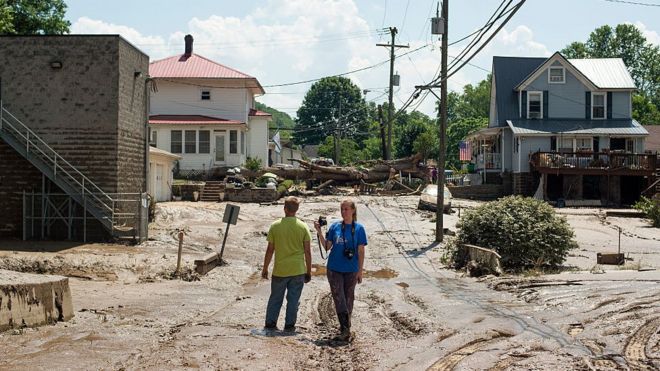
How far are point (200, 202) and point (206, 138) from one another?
924cm

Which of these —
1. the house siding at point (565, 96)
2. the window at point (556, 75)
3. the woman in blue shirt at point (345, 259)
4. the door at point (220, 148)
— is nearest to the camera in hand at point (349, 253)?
the woman in blue shirt at point (345, 259)

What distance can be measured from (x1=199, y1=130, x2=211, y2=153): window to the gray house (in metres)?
17.3

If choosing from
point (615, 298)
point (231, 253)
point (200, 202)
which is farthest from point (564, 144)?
point (615, 298)

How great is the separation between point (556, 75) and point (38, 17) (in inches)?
1210

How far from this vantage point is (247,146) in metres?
49.4

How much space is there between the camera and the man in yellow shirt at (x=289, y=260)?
9750 mm

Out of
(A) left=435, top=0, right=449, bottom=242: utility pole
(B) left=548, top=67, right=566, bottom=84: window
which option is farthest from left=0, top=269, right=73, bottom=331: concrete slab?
(B) left=548, top=67, right=566, bottom=84: window

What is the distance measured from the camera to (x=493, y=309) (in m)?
11.6

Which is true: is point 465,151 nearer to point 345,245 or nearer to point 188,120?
point 188,120

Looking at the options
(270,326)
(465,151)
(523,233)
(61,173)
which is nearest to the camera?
(270,326)

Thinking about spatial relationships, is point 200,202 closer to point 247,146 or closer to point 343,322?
point 247,146

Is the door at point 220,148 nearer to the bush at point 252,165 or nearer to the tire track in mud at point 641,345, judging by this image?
the bush at point 252,165

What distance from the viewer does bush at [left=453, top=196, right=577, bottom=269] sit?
18.0 metres

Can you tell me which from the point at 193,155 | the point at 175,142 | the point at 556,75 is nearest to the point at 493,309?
the point at 193,155
